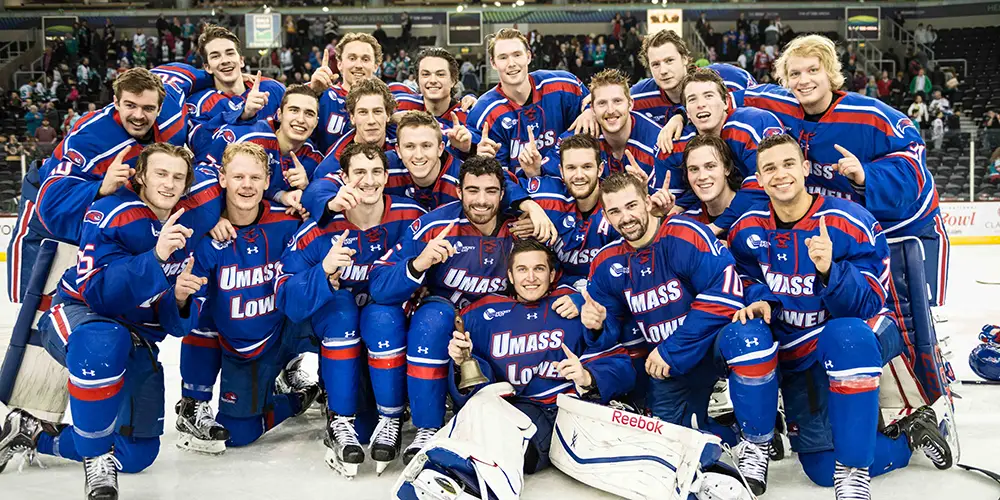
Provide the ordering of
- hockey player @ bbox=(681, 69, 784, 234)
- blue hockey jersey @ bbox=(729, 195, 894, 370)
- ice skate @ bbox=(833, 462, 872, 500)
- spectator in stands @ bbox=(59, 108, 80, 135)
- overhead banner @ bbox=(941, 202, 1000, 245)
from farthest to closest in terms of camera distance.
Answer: spectator in stands @ bbox=(59, 108, 80, 135)
overhead banner @ bbox=(941, 202, 1000, 245)
hockey player @ bbox=(681, 69, 784, 234)
blue hockey jersey @ bbox=(729, 195, 894, 370)
ice skate @ bbox=(833, 462, 872, 500)

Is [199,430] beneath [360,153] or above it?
beneath

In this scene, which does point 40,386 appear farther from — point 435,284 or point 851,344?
point 851,344

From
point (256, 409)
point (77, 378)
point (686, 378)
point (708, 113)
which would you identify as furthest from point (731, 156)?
point (77, 378)

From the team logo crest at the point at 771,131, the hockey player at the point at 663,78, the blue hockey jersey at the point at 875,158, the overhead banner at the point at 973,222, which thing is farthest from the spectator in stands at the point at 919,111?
the team logo crest at the point at 771,131

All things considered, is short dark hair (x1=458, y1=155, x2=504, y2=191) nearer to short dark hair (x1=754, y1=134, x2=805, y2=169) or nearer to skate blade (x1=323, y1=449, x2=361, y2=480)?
short dark hair (x1=754, y1=134, x2=805, y2=169)

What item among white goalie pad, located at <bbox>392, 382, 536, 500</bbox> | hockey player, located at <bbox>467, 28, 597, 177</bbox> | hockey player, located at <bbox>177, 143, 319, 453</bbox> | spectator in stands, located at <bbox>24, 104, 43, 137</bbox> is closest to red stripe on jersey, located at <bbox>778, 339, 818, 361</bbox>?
white goalie pad, located at <bbox>392, 382, 536, 500</bbox>

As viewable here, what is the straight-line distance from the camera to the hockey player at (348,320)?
147 inches

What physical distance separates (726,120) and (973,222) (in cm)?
892

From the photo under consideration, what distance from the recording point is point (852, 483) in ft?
10.2

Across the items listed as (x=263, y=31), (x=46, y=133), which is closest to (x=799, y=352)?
(x=46, y=133)

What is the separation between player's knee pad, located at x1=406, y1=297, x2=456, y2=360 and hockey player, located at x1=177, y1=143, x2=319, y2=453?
0.69 metres

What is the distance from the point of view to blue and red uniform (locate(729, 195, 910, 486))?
3.11 meters

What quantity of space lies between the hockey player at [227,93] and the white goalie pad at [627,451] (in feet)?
7.63

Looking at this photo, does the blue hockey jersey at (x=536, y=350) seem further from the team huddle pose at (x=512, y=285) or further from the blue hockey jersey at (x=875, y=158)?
the blue hockey jersey at (x=875, y=158)
